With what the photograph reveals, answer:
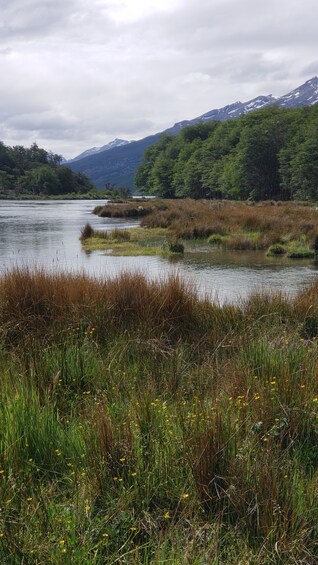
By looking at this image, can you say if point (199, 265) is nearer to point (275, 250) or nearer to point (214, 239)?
point (275, 250)

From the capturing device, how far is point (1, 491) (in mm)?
3129

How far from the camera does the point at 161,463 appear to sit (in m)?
3.39

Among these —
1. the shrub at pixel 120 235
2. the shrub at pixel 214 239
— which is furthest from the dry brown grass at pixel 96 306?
the shrub at pixel 120 235

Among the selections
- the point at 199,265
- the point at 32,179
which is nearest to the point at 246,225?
the point at 199,265

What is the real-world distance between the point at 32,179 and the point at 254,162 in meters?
96.1

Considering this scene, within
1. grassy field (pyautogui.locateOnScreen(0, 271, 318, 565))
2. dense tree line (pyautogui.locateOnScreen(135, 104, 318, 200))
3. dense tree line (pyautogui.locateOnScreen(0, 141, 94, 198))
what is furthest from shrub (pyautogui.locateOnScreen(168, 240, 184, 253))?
dense tree line (pyautogui.locateOnScreen(0, 141, 94, 198))

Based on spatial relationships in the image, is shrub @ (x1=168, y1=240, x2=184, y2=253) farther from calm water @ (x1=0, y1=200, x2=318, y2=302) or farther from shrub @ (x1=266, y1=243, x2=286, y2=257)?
shrub @ (x1=266, y1=243, x2=286, y2=257)

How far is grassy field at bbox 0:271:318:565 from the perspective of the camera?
9.26 ft

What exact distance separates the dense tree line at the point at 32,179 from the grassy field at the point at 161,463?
13405cm

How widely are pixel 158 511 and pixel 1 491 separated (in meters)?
0.92

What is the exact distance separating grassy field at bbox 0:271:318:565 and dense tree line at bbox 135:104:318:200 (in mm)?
61949

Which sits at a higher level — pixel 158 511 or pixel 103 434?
pixel 103 434

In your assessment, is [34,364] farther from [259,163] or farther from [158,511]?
[259,163]

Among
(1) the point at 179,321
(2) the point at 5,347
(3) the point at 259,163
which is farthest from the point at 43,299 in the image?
(3) the point at 259,163
